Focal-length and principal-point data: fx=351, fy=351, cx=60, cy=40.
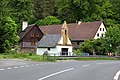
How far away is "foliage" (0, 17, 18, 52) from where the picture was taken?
195 feet

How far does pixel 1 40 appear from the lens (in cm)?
6003

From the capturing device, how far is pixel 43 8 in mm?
114312

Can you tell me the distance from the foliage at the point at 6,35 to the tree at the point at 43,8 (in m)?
51.6

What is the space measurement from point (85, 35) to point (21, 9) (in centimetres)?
2151

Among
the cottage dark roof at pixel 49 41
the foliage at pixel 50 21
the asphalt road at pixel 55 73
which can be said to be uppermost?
the foliage at pixel 50 21

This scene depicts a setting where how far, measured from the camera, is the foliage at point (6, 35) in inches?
2344

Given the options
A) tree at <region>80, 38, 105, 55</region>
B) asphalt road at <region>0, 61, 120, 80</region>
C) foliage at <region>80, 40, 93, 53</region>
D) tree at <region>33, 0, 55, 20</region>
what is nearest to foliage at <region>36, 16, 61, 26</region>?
tree at <region>33, 0, 55, 20</region>

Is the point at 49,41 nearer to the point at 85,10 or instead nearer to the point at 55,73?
the point at 85,10

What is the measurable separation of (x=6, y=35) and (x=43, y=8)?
5454 cm

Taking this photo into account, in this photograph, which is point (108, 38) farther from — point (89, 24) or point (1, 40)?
point (1, 40)

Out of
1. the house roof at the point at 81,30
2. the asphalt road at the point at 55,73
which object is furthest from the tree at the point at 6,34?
the asphalt road at the point at 55,73

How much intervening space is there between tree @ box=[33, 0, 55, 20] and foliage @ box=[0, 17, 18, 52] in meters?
51.6

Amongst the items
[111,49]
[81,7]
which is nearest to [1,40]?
[111,49]

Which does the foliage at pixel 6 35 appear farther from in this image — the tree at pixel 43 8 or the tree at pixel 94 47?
the tree at pixel 43 8
